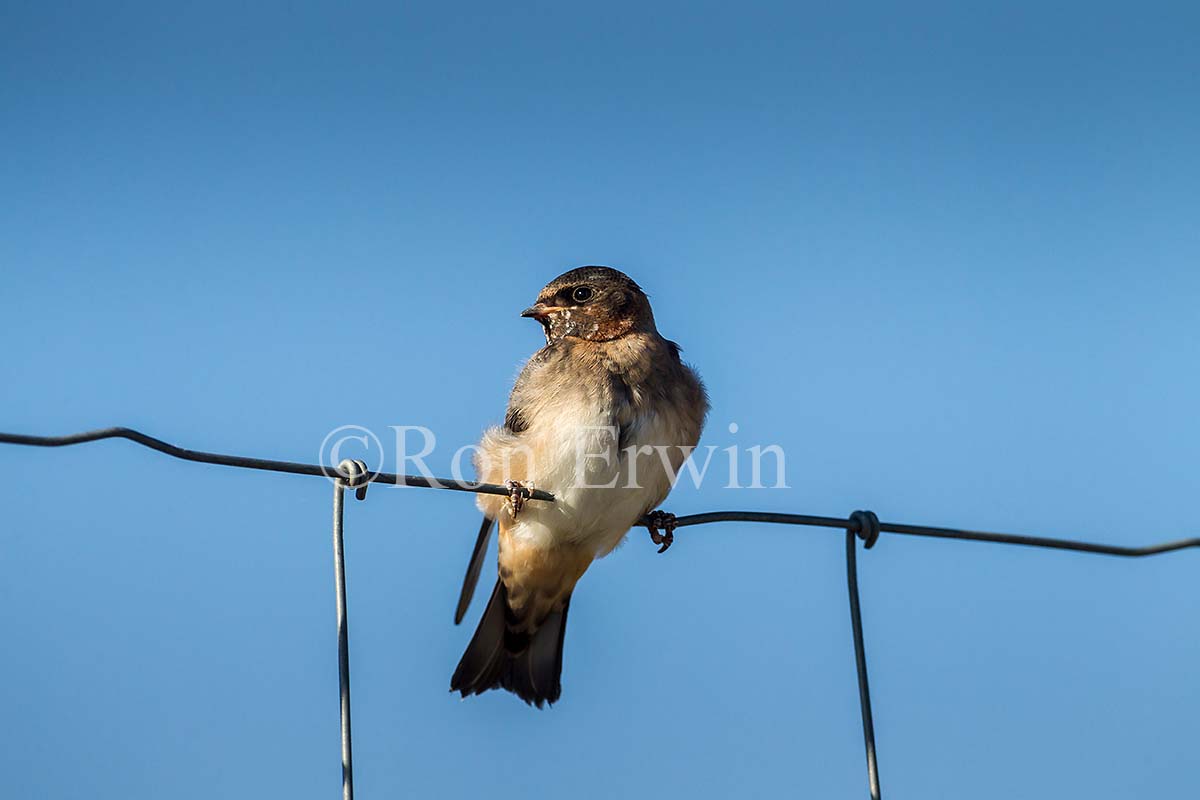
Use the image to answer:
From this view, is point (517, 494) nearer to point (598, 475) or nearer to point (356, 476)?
point (598, 475)

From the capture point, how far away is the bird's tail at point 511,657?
18.3ft

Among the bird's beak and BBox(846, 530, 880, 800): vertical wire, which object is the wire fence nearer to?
BBox(846, 530, 880, 800): vertical wire

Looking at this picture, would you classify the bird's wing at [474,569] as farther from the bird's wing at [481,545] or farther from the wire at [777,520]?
the wire at [777,520]

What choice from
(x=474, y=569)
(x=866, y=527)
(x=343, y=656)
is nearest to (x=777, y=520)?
(x=866, y=527)

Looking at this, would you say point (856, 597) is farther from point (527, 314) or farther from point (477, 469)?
point (527, 314)

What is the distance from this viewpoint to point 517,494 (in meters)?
4.89

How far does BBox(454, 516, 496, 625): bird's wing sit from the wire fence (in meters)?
1.56

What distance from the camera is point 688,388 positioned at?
538cm

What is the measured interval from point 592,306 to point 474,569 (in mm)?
1291

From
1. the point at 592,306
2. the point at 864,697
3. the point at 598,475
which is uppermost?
the point at 592,306

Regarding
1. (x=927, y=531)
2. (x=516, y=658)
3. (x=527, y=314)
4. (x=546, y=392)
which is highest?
(x=527, y=314)

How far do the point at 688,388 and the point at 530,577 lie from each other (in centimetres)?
104

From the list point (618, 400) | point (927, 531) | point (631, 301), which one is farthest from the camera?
point (631, 301)

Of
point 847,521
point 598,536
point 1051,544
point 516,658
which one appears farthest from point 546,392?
point 1051,544
